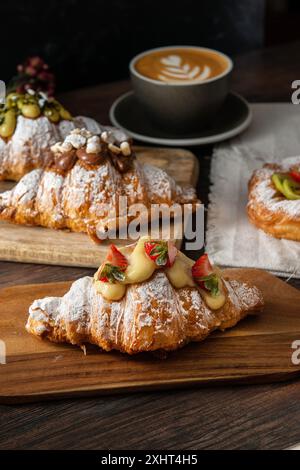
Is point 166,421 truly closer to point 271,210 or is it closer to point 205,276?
point 205,276

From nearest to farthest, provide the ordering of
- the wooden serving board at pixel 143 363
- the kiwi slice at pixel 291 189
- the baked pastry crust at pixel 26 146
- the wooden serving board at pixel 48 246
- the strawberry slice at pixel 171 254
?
the wooden serving board at pixel 143 363 < the strawberry slice at pixel 171 254 < the wooden serving board at pixel 48 246 < the kiwi slice at pixel 291 189 < the baked pastry crust at pixel 26 146

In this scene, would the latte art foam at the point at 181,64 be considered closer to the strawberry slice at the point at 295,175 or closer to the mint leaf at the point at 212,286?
the strawberry slice at the point at 295,175

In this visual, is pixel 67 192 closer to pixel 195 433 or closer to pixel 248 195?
pixel 248 195

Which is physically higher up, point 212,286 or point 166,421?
point 212,286

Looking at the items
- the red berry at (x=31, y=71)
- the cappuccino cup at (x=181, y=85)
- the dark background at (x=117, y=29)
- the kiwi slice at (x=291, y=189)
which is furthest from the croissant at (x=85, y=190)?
the dark background at (x=117, y=29)

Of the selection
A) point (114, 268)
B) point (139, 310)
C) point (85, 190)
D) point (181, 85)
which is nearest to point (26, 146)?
point (85, 190)

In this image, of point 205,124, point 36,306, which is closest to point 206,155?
point 205,124

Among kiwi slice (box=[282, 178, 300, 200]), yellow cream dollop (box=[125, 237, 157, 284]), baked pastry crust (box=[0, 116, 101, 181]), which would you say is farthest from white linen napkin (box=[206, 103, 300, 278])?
baked pastry crust (box=[0, 116, 101, 181])
